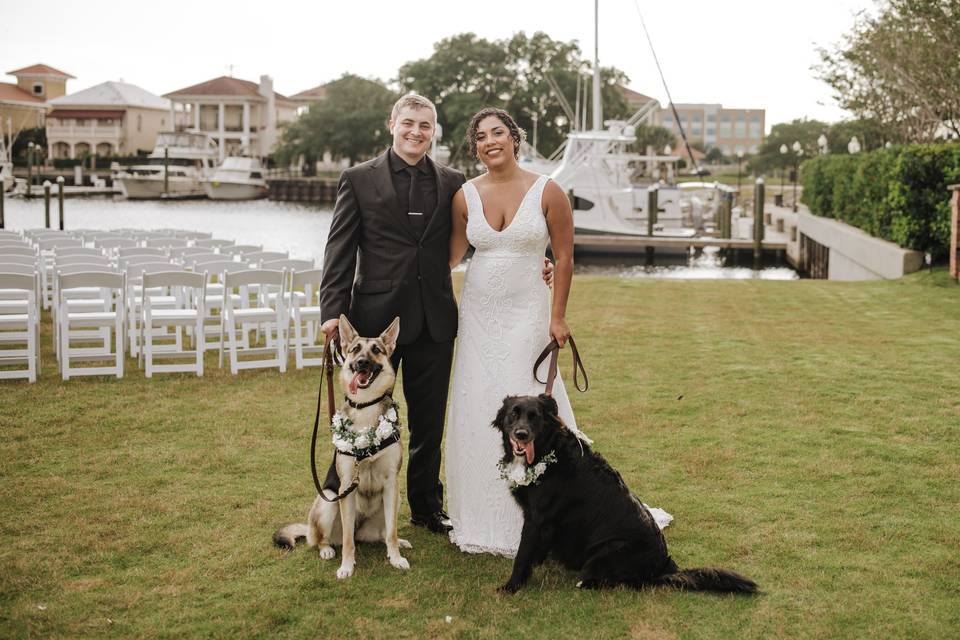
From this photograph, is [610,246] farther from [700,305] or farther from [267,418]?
[267,418]

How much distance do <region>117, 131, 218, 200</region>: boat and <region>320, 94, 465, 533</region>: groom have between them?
74116 millimetres

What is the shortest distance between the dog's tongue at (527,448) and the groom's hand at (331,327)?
111 centimetres

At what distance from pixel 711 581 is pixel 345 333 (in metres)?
2.02

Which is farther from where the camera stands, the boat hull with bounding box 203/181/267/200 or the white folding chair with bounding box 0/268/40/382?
the boat hull with bounding box 203/181/267/200

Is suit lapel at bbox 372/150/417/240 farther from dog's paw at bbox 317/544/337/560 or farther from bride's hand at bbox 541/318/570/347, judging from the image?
dog's paw at bbox 317/544/337/560

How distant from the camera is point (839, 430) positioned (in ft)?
24.0

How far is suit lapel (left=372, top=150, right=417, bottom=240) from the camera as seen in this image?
15.9 ft

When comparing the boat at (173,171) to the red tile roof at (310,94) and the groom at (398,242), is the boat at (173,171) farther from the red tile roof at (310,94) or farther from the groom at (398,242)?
the groom at (398,242)

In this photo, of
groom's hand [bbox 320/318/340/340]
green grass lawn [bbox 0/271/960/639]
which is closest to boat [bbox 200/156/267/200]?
green grass lawn [bbox 0/271/960/639]

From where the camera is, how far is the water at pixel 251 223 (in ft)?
104

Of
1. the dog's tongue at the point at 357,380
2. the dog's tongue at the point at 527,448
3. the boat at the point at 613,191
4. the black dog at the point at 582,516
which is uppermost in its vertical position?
the boat at the point at 613,191

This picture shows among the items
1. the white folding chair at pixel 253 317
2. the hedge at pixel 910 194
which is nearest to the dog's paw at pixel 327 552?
the white folding chair at pixel 253 317

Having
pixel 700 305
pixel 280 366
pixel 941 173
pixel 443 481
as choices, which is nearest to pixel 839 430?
pixel 443 481

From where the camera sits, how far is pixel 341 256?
4.83 m
